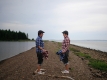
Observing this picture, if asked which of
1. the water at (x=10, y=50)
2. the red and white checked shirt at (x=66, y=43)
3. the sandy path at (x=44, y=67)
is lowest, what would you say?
the water at (x=10, y=50)

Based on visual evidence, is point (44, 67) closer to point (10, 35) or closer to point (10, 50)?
point (10, 50)

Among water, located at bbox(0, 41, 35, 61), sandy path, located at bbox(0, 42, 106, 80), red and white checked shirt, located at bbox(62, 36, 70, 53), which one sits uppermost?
red and white checked shirt, located at bbox(62, 36, 70, 53)

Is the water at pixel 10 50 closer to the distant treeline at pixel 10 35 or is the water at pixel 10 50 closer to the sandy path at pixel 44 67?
the sandy path at pixel 44 67

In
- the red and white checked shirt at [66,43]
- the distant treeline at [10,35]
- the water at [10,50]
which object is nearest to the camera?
the red and white checked shirt at [66,43]

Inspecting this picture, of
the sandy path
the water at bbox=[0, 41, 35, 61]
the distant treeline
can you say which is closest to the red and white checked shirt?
the sandy path

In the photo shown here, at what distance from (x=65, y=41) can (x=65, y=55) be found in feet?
3.17

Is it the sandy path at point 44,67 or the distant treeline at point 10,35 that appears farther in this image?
the distant treeline at point 10,35

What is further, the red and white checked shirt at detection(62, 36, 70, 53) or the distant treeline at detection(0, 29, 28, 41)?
the distant treeline at detection(0, 29, 28, 41)

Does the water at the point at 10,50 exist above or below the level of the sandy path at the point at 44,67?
below

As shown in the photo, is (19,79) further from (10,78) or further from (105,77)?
(105,77)

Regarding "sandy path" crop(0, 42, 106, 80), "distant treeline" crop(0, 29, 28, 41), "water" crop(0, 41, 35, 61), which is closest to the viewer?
"sandy path" crop(0, 42, 106, 80)

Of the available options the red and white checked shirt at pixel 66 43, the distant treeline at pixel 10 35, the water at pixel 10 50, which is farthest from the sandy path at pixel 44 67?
the distant treeline at pixel 10 35

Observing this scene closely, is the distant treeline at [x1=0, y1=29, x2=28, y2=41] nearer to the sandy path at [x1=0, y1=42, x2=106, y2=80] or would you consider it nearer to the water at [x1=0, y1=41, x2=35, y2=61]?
the water at [x1=0, y1=41, x2=35, y2=61]

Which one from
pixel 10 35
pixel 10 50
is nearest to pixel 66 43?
pixel 10 50
